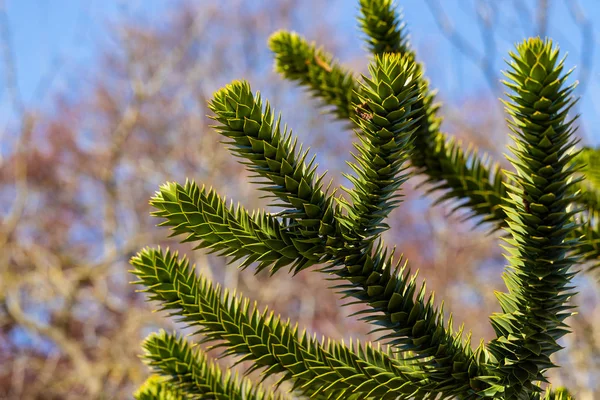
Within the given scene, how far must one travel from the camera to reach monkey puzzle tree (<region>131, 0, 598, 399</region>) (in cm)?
59

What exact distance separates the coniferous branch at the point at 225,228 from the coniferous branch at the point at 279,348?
0.13 m

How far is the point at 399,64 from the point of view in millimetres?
613

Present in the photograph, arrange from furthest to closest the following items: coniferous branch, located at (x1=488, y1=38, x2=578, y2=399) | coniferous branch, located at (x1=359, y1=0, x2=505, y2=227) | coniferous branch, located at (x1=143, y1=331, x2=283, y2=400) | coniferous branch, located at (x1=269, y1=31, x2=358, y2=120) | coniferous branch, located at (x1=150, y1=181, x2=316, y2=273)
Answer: coniferous branch, located at (x1=269, y1=31, x2=358, y2=120) < coniferous branch, located at (x1=359, y1=0, x2=505, y2=227) < coniferous branch, located at (x1=143, y1=331, x2=283, y2=400) < coniferous branch, located at (x1=150, y1=181, x2=316, y2=273) < coniferous branch, located at (x1=488, y1=38, x2=578, y2=399)

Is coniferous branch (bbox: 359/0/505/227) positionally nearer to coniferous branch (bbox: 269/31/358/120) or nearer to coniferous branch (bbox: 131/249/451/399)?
coniferous branch (bbox: 269/31/358/120)

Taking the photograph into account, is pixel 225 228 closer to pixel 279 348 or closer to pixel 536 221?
pixel 279 348

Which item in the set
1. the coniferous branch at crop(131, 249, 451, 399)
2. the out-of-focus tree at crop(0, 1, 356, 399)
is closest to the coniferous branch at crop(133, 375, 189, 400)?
the coniferous branch at crop(131, 249, 451, 399)

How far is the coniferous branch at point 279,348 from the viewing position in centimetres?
69

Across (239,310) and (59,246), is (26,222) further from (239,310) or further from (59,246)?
(239,310)

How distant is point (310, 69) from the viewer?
1.12 metres

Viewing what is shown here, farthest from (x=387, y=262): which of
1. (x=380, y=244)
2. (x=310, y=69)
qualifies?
(x=310, y=69)

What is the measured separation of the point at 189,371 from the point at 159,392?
0.23ft

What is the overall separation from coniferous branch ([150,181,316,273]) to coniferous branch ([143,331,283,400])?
0.95ft

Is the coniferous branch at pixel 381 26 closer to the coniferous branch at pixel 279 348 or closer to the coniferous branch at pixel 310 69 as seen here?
the coniferous branch at pixel 310 69

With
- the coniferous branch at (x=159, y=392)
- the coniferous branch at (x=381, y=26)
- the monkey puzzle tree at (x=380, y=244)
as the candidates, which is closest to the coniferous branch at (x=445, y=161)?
the coniferous branch at (x=381, y=26)
